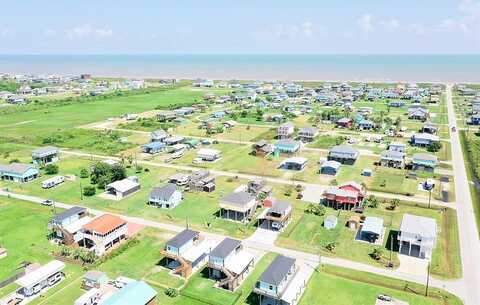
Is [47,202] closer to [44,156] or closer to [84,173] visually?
[84,173]

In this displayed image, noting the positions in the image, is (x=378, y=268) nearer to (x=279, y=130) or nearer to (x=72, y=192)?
(x=72, y=192)

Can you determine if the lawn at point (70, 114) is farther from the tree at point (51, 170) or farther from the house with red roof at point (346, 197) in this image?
the house with red roof at point (346, 197)

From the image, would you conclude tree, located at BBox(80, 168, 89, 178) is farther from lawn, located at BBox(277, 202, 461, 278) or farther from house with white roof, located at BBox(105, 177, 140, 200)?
lawn, located at BBox(277, 202, 461, 278)

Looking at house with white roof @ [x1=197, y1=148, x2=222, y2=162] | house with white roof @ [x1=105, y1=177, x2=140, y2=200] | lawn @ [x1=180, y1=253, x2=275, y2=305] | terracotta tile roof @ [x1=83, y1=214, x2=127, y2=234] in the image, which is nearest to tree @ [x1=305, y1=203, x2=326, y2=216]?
lawn @ [x1=180, y1=253, x2=275, y2=305]

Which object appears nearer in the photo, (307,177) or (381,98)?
(307,177)

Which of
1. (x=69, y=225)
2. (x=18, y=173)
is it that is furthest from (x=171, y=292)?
(x=18, y=173)

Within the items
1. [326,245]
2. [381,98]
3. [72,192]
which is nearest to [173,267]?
[326,245]
